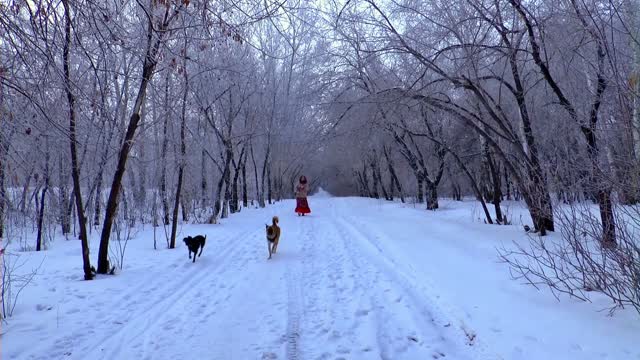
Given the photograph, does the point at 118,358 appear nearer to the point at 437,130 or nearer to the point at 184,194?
the point at 184,194

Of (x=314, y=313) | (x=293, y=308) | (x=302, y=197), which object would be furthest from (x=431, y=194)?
(x=314, y=313)

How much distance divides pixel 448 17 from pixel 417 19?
2.60ft

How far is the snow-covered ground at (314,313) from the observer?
12.7 feet

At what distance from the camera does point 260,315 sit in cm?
501

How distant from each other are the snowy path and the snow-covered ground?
2cm

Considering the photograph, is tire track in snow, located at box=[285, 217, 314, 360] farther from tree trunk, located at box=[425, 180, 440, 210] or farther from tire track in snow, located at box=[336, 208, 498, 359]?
tree trunk, located at box=[425, 180, 440, 210]

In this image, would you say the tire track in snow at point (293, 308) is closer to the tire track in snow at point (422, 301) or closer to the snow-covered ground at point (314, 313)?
the snow-covered ground at point (314, 313)

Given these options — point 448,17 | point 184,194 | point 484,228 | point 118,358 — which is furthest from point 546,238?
point 184,194

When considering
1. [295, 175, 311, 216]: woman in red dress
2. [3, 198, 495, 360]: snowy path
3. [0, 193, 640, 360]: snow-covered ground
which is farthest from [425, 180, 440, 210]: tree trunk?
[3, 198, 495, 360]: snowy path

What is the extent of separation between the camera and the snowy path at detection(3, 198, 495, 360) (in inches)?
156

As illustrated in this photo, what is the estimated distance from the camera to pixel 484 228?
11273mm

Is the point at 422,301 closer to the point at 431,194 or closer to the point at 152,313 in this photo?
the point at 152,313

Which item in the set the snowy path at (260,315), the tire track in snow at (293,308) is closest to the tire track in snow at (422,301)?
the snowy path at (260,315)

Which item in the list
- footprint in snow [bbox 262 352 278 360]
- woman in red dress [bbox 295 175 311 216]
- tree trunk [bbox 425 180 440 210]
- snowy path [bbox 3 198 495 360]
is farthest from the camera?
tree trunk [bbox 425 180 440 210]
